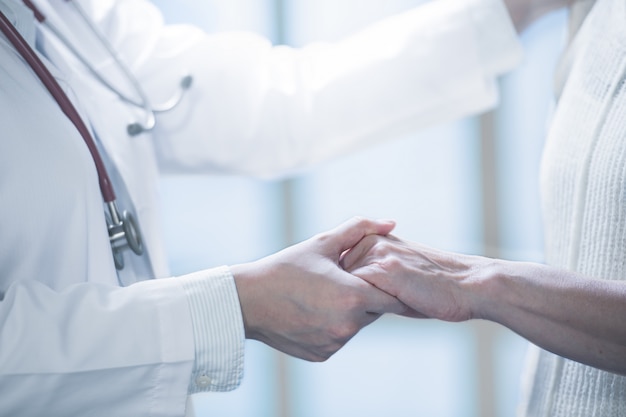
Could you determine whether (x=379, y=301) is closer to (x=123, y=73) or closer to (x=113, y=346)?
(x=113, y=346)

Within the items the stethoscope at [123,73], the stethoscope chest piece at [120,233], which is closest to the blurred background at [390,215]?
the stethoscope at [123,73]

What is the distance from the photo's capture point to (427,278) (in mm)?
949

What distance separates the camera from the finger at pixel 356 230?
100cm

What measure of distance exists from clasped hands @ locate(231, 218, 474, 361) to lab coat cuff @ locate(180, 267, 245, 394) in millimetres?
21

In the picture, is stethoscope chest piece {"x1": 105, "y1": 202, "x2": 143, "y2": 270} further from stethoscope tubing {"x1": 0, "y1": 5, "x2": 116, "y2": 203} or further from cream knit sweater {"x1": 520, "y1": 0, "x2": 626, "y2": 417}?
cream knit sweater {"x1": 520, "y1": 0, "x2": 626, "y2": 417}

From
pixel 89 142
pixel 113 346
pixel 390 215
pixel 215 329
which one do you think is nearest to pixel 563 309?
pixel 215 329

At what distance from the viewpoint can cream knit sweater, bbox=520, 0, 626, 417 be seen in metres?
0.91

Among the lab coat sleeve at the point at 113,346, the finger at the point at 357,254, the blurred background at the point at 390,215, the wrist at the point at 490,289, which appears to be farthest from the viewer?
the blurred background at the point at 390,215

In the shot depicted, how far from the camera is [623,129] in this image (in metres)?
0.90

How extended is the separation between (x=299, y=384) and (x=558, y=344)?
1.37m

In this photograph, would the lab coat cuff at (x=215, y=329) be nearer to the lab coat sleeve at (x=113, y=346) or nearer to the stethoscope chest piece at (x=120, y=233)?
the lab coat sleeve at (x=113, y=346)

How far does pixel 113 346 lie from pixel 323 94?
0.68 m

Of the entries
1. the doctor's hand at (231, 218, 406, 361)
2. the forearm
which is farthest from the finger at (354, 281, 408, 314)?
the forearm

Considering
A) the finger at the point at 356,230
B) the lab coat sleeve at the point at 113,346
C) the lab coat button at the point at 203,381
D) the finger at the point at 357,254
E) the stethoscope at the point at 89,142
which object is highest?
the stethoscope at the point at 89,142
